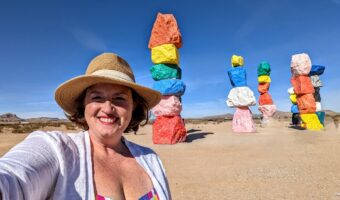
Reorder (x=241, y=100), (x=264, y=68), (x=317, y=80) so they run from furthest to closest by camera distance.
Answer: (x=264, y=68)
(x=317, y=80)
(x=241, y=100)

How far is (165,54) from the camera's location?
38.4 ft

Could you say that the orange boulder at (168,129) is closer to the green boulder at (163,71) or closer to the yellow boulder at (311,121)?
the green boulder at (163,71)

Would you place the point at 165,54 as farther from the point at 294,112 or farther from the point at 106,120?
the point at 294,112

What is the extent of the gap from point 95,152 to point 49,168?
0.48 meters

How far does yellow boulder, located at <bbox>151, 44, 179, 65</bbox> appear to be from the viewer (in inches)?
460

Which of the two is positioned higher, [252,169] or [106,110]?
[106,110]

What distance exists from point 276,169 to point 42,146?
678 centimetres

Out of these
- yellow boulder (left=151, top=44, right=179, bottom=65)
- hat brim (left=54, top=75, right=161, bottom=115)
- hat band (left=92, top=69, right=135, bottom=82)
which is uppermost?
yellow boulder (left=151, top=44, right=179, bottom=65)

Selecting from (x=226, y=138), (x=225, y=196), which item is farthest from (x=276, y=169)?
(x=226, y=138)

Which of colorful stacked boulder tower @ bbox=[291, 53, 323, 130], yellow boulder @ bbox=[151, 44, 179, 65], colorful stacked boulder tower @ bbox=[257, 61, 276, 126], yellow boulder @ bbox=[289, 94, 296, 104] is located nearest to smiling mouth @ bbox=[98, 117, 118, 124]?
yellow boulder @ bbox=[151, 44, 179, 65]

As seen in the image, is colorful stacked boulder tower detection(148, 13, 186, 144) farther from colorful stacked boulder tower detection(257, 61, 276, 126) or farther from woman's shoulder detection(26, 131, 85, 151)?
colorful stacked boulder tower detection(257, 61, 276, 126)

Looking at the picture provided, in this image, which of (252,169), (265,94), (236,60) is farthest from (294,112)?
(252,169)

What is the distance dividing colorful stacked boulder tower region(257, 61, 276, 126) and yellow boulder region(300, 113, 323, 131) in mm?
4992

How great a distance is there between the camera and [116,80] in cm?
170
